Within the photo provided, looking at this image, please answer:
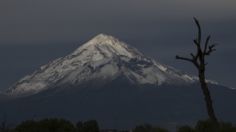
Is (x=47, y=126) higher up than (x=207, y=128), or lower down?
higher up

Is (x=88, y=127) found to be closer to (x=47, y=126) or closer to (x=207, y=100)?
(x=47, y=126)

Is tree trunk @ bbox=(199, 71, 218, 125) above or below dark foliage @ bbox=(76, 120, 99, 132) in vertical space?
below

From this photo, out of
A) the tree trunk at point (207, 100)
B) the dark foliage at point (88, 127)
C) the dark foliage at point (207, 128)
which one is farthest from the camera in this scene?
the dark foliage at point (88, 127)

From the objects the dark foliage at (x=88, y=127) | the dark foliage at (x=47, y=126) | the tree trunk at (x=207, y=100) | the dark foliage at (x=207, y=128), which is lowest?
the tree trunk at (x=207, y=100)

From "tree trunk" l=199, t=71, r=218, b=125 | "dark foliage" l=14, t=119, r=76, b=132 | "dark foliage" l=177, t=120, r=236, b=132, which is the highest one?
"dark foliage" l=14, t=119, r=76, b=132

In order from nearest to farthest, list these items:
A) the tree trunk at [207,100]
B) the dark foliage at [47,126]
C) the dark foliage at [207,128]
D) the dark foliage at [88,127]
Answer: the tree trunk at [207,100], the dark foliage at [207,128], the dark foliage at [47,126], the dark foliage at [88,127]

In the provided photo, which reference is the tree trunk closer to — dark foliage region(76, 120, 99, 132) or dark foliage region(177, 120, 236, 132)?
dark foliage region(177, 120, 236, 132)

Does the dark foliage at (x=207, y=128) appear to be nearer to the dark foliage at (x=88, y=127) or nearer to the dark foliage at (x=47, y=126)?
the dark foliage at (x=47, y=126)

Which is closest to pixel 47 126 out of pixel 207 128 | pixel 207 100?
pixel 207 128

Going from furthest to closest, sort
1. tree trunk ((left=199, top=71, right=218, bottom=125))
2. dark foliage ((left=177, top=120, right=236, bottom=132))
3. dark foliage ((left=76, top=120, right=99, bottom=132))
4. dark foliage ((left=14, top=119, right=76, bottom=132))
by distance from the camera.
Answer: dark foliage ((left=76, top=120, right=99, bottom=132)) < dark foliage ((left=14, top=119, right=76, bottom=132)) < dark foliage ((left=177, top=120, right=236, bottom=132)) < tree trunk ((left=199, top=71, right=218, bottom=125))

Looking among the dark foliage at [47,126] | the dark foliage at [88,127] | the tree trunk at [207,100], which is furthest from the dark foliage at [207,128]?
the dark foliage at [88,127]

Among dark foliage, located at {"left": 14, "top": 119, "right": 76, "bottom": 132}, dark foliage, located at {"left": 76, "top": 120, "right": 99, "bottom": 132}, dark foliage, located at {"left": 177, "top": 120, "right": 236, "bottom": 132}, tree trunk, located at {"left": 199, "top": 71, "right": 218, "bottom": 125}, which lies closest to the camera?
tree trunk, located at {"left": 199, "top": 71, "right": 218, "bottom": 125}

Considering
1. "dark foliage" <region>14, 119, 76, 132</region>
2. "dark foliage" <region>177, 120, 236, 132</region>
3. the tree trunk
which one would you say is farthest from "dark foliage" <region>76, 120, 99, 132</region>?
the tree trunk

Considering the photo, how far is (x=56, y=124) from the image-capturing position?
10194cm
